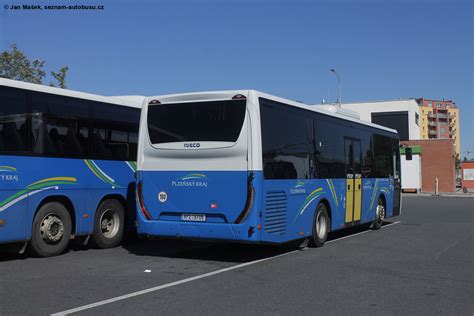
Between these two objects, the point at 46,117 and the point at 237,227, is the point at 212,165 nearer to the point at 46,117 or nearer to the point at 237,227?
the point at 237,227

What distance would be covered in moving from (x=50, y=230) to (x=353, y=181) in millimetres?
7557

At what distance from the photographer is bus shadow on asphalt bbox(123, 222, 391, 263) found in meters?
10.7

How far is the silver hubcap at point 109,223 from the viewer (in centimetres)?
1165

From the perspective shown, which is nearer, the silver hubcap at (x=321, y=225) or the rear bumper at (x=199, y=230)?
the rear bumper at (x=199, y=230)

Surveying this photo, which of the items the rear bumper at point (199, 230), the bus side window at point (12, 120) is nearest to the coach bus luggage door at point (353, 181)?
the rear bumper at point (199, 230)

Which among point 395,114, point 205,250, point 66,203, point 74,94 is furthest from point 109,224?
point 395,114

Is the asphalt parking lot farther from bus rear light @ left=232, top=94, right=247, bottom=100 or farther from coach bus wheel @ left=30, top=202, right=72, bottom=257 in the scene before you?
bus rear light @ left=232, top=94, right=247, bottom=100

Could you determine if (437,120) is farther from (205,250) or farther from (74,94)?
(74,94)

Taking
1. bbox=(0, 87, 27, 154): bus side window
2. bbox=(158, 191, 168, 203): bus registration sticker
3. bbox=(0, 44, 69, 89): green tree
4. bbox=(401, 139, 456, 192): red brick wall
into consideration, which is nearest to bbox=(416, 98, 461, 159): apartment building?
bbox=(401, 139, 456, 192): red brick wall

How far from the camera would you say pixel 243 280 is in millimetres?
8133

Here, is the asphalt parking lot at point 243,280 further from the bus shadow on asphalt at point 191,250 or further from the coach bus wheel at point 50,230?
the coach bus wheel at point 50,230

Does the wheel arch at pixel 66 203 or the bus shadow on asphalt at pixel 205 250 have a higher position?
the wheel arch at pixel 66 203

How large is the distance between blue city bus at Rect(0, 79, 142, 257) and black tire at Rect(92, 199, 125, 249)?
2 cm

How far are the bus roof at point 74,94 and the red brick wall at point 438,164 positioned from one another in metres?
46.4
